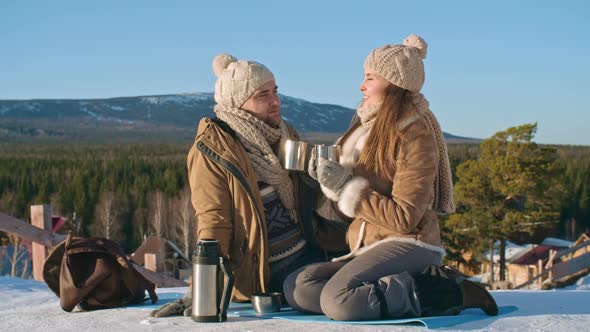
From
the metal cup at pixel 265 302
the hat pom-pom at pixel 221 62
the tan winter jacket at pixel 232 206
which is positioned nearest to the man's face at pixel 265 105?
the tan winter jacket at pixel 232 206

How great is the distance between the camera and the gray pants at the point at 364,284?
395 centimetres

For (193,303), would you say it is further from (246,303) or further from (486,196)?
(486,196)

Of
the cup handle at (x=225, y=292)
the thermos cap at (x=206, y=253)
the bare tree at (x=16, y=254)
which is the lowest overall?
the bare tree at (x=16, y=254)

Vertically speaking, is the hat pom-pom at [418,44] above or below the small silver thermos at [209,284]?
above

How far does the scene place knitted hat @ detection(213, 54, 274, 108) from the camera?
4660 mm

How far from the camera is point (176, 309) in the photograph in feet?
14.4

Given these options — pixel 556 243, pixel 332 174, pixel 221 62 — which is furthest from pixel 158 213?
pixel 332 174

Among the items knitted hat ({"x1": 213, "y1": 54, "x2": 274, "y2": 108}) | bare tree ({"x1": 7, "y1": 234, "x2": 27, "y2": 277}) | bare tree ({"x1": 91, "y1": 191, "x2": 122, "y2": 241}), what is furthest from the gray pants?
bare tree ({"x1": 91, "y1": 191, "x2": 122, "y2": 241})

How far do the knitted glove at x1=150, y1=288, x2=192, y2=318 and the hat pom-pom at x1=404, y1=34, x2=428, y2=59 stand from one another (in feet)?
6.58

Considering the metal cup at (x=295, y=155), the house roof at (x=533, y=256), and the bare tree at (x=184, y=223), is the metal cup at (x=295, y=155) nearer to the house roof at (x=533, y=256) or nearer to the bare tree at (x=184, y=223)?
the house roof at (x=533, y=256)

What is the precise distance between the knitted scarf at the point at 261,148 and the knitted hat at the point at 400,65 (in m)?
0.78

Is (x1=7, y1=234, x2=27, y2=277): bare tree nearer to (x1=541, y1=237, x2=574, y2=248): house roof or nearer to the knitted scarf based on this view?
the knitted scarf

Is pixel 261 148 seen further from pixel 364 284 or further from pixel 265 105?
pixel 364 284

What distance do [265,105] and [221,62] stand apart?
456mm
